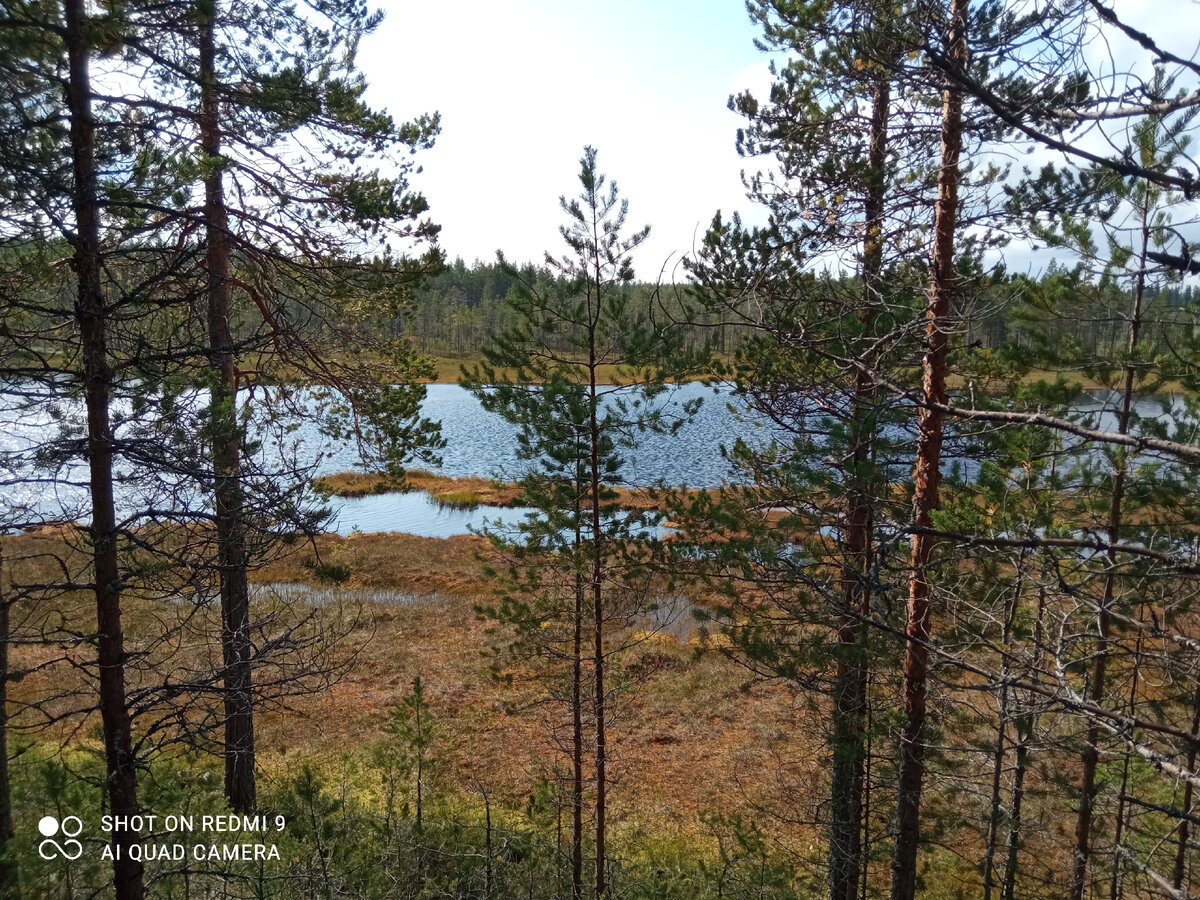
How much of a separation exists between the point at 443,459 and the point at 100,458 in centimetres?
1528

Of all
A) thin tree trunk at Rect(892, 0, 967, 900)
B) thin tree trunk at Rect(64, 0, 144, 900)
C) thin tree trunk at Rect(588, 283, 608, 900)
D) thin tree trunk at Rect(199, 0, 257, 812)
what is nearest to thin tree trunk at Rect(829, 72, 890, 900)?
thin tree trunk at Rect(892, 0, 967, 900)

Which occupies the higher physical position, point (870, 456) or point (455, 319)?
point (455, 319)

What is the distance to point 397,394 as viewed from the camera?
7699mm

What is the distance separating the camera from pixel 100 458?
3.60 metres

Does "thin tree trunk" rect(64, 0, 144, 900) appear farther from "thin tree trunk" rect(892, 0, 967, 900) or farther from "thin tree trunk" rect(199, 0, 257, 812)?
"thin tree trunk" rect(892, 0, 967, 900)

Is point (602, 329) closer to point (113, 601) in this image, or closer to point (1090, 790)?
point (113, 601)

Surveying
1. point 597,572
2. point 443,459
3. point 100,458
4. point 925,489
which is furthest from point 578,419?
point 443,459

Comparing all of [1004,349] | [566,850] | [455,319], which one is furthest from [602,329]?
[455,319]

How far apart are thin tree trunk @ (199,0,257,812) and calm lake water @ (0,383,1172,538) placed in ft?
1.02

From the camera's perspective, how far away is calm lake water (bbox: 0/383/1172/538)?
13.0 ft

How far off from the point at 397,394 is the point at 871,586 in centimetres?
646

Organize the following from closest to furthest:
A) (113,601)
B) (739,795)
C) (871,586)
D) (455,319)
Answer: (871,586) → (113,601) → (739,795) → (455,319)

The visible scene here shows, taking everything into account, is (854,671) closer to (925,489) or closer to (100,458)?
(925,489)

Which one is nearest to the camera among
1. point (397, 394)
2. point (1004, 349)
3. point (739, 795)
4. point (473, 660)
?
point (1004, 349)
